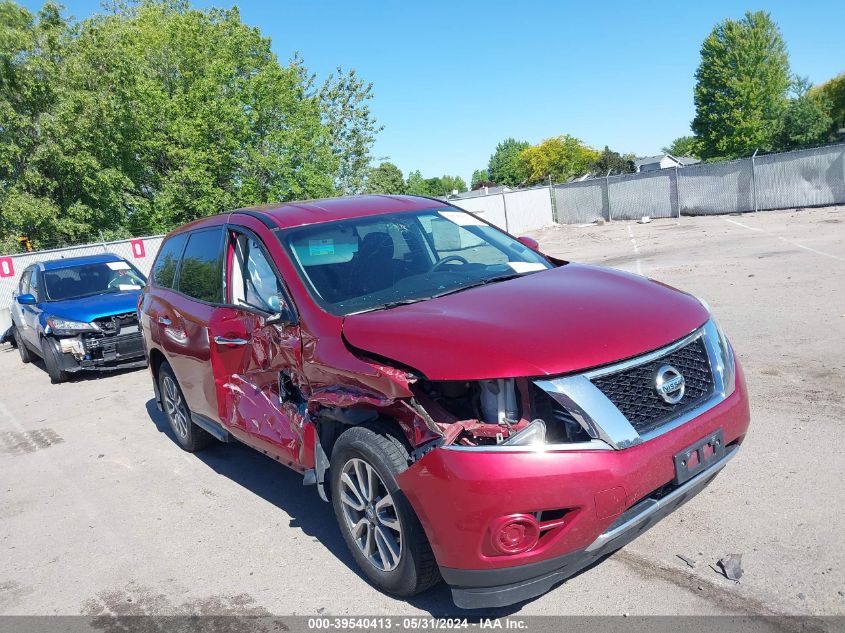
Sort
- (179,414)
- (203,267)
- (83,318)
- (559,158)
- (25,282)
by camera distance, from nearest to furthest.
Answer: (203,267)
(179,414)
(83,318)
(25,282)
(559,158)

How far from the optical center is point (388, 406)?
10.2 ft

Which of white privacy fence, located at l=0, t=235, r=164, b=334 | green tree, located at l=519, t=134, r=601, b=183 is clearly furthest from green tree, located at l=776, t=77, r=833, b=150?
white privacy fence, located at l=0, t=235, r=164, b=334

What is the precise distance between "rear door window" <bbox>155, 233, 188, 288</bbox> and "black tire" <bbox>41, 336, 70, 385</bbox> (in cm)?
428

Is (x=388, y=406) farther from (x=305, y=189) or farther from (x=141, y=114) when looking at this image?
(x=141, y=114)

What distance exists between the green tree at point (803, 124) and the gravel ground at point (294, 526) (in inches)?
Result: 2346

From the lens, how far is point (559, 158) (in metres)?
107

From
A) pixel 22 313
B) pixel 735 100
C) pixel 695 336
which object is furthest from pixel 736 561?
pixel 735 100

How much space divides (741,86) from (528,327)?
215ft

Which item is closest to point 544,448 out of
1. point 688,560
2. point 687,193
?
point 688,560

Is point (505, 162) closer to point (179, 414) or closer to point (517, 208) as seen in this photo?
point (517, 208)

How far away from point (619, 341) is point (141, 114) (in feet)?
91.8

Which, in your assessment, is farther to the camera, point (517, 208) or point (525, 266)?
point (517, 208)

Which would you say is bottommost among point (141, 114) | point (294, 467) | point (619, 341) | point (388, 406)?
point (294, 467)

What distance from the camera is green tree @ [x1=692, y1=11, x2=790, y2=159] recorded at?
59469 mm
